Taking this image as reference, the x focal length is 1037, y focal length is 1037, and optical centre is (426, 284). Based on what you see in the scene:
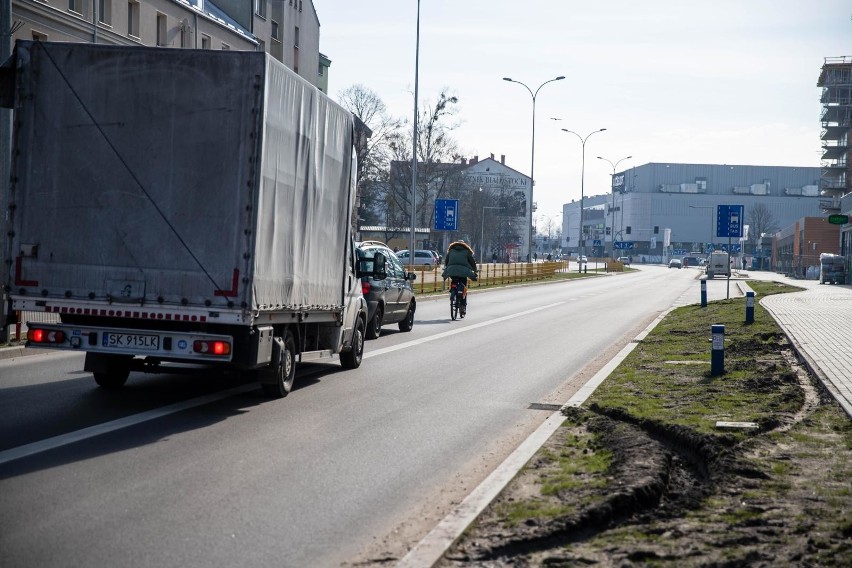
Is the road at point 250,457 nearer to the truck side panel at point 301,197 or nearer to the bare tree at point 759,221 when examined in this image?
the truck side panel at point 301,197

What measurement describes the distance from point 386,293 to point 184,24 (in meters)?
31.3

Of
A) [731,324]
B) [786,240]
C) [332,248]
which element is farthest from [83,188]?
[786,240]

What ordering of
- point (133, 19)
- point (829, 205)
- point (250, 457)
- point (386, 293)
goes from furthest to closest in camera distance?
point (829, 205) < point (133, 19) < point (386, 293) < point (250, 457)

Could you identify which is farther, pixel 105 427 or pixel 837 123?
pixel 837 123

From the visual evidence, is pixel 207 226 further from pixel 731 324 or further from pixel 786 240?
pixel 786 240

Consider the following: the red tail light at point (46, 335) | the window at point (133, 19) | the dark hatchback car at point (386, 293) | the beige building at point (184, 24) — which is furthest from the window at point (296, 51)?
the red tail light at point (46, 335)

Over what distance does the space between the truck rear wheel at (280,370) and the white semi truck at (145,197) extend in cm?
65

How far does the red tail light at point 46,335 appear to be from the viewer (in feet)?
31.6

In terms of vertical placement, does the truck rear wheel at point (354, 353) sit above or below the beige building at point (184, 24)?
below

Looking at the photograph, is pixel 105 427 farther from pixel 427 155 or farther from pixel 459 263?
pixel 427 155

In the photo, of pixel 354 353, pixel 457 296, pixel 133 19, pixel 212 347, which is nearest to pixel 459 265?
pixel 457 296

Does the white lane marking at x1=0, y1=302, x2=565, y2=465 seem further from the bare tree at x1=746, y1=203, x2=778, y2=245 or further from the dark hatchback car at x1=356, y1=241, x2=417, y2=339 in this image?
the bare tree at x1=746, y1=203, x2=778, y2=245

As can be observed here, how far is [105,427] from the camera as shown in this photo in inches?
341

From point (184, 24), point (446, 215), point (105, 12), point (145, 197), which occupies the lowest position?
point (145, 197)
